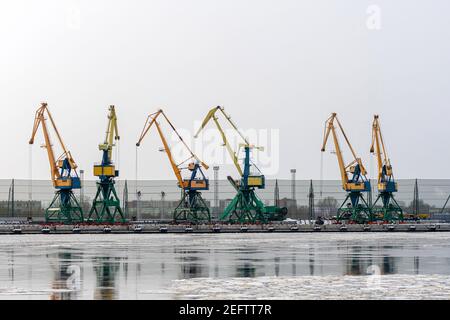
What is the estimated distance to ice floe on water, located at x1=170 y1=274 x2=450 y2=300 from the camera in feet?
119

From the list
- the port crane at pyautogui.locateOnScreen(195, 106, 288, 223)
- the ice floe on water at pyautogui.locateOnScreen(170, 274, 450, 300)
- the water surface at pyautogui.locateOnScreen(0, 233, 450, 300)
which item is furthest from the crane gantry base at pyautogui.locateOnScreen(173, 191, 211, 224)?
the ice floe on water at pyautogui.locateOnScreen(170, 274, 450, 300)

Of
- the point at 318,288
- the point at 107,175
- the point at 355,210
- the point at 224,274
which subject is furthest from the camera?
the point at 355,210

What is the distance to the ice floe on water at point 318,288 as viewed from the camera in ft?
119

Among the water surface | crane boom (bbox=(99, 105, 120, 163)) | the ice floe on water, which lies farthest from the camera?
crane boom (bbox=(99, 105, 120, 163))

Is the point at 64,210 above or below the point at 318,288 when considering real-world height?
above

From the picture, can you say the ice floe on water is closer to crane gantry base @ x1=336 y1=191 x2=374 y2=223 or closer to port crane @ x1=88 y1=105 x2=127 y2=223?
port crane @ x1=88 y1=105 x2=127 y2=223

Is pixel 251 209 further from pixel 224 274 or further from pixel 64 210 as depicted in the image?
pixel 224 274

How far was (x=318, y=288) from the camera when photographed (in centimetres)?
3931

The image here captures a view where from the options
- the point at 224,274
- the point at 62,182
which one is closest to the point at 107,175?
the point at 62,182

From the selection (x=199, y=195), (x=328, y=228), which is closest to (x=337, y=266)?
(x=328, y=228)

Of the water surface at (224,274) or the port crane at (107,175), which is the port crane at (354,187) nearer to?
the port crane at (107,175)

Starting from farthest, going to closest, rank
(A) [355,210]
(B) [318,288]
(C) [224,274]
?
(A) [355,210]
(C) [224,274]
(B) [318,288]

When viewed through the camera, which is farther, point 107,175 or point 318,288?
point 107,175
